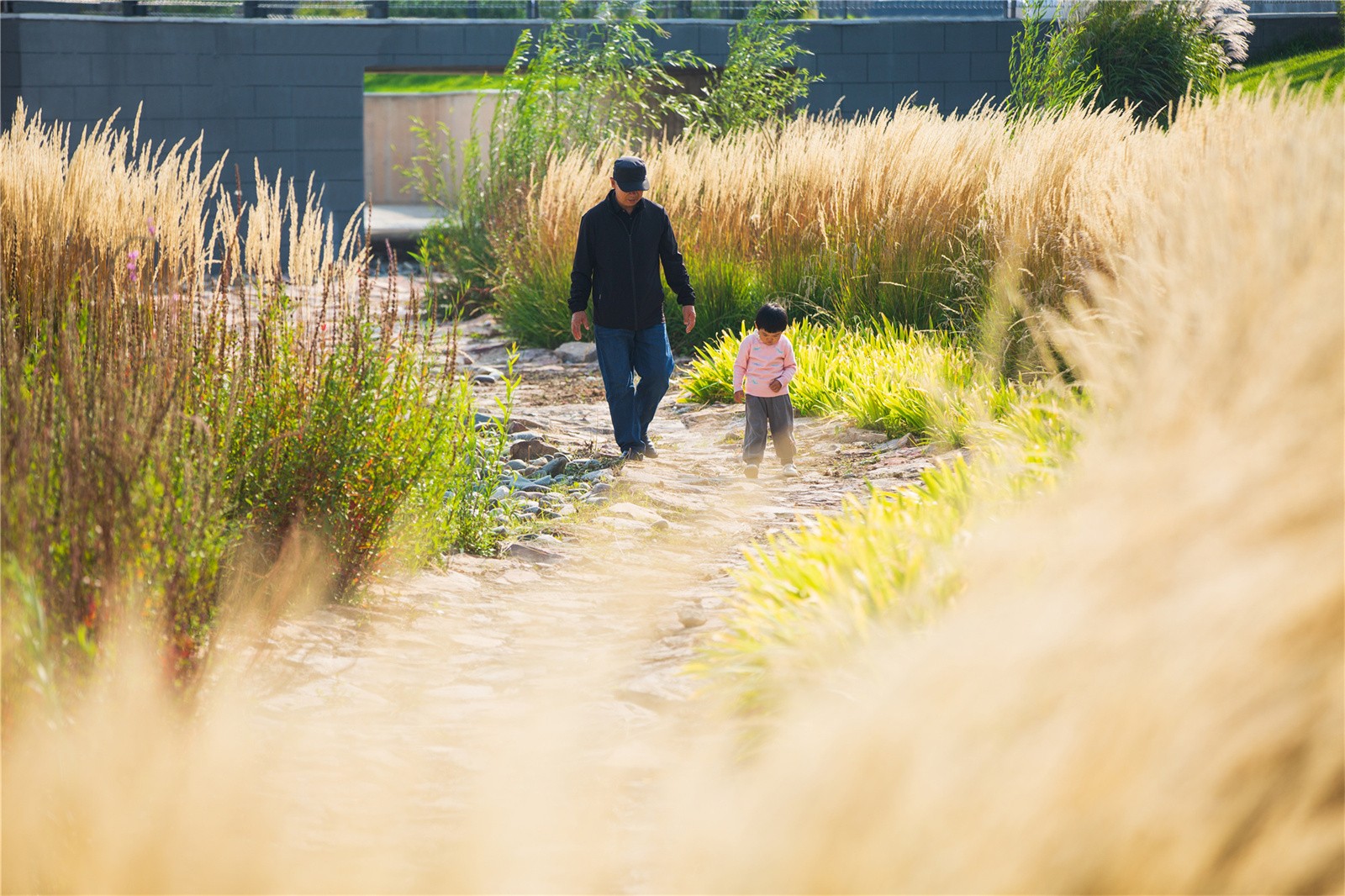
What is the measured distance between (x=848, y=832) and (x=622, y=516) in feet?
12.0

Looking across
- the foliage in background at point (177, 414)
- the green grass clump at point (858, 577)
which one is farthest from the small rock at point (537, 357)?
the green grass clump at point (858, 577)

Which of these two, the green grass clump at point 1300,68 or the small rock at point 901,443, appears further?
the green grass clump at point 1300,68

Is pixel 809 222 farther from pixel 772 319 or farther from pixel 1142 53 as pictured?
pixel 1142 53

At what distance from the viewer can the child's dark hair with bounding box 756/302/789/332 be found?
20.4ft

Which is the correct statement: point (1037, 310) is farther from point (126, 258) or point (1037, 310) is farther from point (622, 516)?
point (126, 258)

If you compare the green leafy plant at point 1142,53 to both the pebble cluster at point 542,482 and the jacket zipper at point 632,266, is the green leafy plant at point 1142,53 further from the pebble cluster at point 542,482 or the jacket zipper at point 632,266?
the pebble cluster at point 542,482

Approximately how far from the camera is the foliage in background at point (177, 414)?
9.23 feet

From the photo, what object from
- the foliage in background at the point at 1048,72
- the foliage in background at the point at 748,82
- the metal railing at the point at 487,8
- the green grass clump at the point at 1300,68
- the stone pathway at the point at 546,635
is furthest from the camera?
the green grass clump at the point at 1300,68

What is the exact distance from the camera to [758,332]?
6359mm

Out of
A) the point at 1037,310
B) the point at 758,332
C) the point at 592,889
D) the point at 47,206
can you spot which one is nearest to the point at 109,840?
the point at 592,889

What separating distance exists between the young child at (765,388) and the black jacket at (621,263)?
0.76m

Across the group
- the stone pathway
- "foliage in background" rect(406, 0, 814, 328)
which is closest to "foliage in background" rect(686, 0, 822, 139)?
"foliage in background" rect(406, 0, 814, 328)

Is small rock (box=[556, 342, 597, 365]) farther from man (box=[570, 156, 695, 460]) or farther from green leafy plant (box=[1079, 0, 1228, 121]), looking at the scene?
green leafy plant (box=[1079, 0, 1228, 121])

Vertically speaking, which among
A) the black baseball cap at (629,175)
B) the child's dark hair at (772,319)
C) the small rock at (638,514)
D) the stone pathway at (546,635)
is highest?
the black baseball cap at (629,175)
